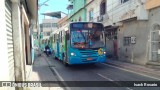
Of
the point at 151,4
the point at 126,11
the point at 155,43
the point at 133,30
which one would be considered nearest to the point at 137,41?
the point at 133,30

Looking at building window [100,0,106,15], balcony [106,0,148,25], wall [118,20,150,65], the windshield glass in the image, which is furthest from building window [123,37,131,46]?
building window [100,0,106,15]

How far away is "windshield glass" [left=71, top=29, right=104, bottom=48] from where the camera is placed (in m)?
13.1

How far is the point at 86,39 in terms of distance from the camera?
13.2 m

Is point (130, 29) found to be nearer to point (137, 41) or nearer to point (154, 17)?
point (137, 41)

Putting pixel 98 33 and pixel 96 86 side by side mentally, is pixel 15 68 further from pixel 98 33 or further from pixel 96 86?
pixel 98 33

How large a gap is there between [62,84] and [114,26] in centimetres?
1235

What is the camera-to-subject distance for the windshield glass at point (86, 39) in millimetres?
13117

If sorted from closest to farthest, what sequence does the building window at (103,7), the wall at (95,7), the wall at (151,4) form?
the wall at (151,4) < the building window at (103,7) < the wall at (95,7)

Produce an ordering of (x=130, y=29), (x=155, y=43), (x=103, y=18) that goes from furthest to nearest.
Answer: (x=103, y=18)
(x=130, y=29)
(x=155, y=43)

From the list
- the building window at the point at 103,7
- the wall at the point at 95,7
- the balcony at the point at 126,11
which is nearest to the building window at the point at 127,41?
the balcony at the point at 126,11

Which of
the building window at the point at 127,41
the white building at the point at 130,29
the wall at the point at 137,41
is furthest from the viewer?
the building window at the point at 127,41

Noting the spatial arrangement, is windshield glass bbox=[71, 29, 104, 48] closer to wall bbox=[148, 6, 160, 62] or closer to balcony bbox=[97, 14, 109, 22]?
wall bbox=[148, 6, 160, 62]

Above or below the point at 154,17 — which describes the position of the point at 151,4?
above

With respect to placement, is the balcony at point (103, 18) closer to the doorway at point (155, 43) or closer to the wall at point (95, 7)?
the wall at point (95, 7)
